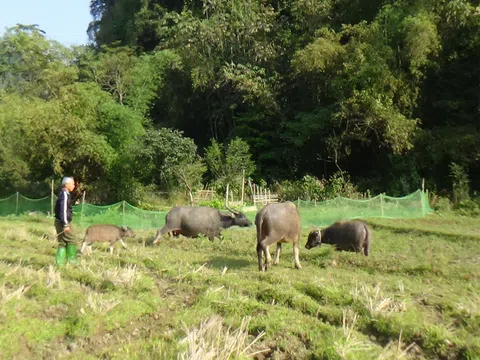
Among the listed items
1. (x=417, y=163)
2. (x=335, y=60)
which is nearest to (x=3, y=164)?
(x=335, y=60)

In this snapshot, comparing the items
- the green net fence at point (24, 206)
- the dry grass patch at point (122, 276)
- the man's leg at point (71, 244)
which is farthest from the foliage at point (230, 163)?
the dry grass patch at point (122, 276)

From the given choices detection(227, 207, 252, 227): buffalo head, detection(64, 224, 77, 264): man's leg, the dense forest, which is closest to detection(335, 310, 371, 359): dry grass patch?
detection(64, 224, 77, 264): man's leg

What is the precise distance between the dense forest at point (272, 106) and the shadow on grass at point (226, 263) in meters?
16.8

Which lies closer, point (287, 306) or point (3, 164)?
point (287, 306)

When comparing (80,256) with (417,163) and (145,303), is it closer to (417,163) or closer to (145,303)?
(145,303)

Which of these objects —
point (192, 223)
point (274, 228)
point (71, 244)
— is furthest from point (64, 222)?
point (192, 223)

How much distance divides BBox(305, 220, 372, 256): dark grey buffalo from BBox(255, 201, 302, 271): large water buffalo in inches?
77.5

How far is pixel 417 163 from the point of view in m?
29.3

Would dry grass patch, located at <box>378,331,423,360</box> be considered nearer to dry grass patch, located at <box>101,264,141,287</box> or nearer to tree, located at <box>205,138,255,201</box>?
dry grass patch, located at <box>101,264,141,287</box>

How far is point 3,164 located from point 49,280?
29041mm

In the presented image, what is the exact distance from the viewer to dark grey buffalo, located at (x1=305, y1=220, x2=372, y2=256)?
13.2m

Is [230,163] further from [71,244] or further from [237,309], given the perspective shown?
[237,309]

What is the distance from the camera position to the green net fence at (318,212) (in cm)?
1909

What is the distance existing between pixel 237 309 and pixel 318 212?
1205 cm
